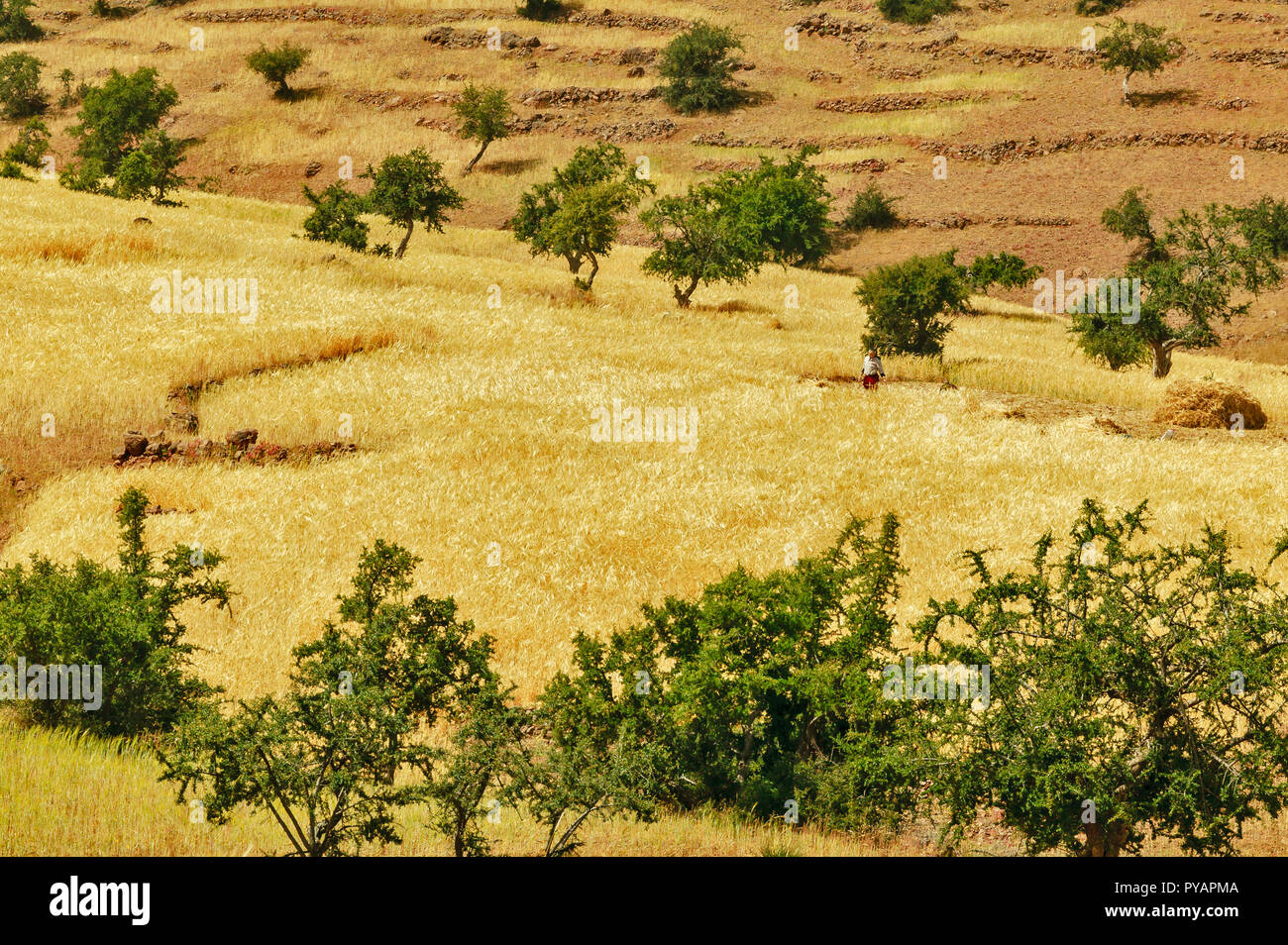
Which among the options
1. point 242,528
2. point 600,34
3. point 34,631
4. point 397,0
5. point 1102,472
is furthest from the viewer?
point 397,0

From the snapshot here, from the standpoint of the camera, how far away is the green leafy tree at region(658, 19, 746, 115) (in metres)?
89.1

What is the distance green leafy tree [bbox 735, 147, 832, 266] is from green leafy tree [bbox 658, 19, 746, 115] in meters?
21.6

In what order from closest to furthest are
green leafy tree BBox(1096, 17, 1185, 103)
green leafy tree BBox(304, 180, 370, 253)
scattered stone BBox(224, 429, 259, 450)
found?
scattered stone BBox(224, 429, 259, 450)
green leafy tree BBox(304, 180, 370, 253)
green leafy tree BBox(1096, 17, 1185, 103)

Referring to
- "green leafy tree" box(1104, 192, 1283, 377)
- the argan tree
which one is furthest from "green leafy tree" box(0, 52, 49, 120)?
"green leafy tree" box(1104, 192, 1283, 377)

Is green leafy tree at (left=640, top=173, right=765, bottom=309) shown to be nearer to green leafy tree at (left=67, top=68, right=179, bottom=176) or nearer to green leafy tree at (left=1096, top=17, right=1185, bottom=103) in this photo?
green leafy tree at (left=67, top=68, right=179, bottom=176)

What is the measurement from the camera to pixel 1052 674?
12.0 metres

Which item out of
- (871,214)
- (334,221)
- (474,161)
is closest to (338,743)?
(334,221)

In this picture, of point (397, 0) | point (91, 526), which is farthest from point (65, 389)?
point (397, 0)

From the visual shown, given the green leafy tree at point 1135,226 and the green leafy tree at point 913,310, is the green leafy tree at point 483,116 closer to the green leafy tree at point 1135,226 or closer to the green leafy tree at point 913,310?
the green leafy tree at point 1135,226

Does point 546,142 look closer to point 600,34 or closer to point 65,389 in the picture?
point 600,34

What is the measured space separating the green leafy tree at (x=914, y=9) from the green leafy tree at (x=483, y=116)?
128 feet

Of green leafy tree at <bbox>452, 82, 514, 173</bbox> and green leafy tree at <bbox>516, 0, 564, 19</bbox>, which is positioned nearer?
green leafy tree at <bbox>452, 82, 514, 173</bbox>

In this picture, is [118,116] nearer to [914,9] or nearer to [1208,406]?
[914,9]
